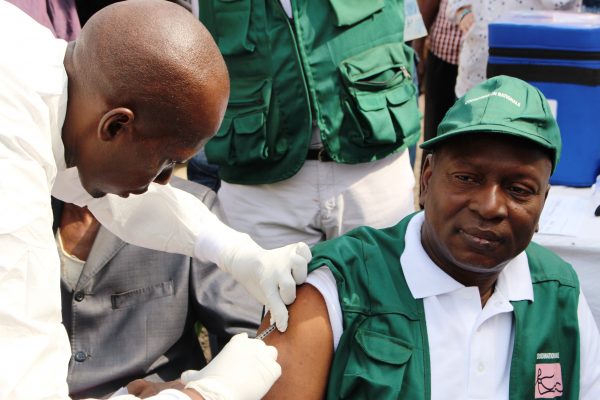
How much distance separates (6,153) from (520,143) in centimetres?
106

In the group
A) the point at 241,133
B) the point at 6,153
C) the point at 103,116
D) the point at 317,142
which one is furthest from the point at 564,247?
the point at 6,153

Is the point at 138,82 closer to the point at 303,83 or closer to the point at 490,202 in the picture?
the point at 490,202

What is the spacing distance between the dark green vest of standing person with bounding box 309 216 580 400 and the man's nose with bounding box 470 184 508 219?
0.22 m

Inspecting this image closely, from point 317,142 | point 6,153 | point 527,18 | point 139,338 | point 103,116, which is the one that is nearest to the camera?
point 6,153

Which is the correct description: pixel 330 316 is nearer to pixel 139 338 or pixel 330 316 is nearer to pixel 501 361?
pixel 501 361

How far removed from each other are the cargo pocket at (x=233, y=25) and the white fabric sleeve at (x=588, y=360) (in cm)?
129

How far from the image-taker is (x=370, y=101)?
2740mm

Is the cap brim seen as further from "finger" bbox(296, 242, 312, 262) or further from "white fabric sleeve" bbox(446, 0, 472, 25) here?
"white fabric sleeve" bbox(446, 0, 472, 25)

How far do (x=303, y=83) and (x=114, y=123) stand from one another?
3.59 ft

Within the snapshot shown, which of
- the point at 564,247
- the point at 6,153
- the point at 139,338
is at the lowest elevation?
the point at 139,338

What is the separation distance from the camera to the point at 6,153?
1398mm

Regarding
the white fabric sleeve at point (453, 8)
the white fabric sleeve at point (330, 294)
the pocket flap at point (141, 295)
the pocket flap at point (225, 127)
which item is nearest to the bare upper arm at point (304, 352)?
the white fabric sleeve at point (330, 294)

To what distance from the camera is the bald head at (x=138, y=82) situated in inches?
65.4

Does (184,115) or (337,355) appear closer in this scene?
(184,115)
